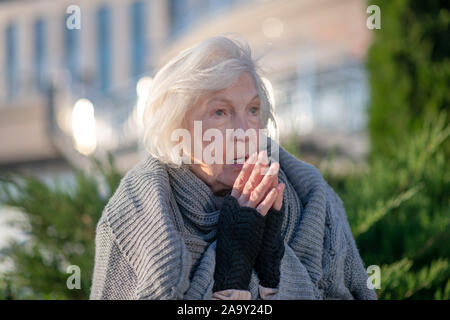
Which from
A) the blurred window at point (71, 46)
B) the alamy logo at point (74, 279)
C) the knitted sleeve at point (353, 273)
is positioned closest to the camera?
the knitted sleeve at point (353, 273)

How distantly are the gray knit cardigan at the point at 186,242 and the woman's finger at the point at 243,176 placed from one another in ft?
0.37

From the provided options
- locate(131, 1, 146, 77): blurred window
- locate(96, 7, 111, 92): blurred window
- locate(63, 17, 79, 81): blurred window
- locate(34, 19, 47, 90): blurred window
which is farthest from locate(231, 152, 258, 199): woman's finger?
locate(34, 19, 47, 90): blurred window

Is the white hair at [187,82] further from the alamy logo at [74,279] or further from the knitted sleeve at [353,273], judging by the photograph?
the alamy logo at [74,279]

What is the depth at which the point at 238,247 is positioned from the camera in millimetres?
1803

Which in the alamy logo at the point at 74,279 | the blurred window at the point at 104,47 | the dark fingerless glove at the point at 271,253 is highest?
the blurred window at the point at 104,47

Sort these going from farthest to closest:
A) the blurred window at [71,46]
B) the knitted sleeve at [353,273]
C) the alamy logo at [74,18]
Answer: the blurred window at [71,46], the alamy logo at [74,18], the knitted sleeve at [353,273]

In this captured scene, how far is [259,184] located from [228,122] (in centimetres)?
26

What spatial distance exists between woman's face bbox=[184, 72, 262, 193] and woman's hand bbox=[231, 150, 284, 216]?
0.09 m

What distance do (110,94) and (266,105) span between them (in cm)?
1086

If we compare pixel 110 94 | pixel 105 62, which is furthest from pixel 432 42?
pixel 105 62

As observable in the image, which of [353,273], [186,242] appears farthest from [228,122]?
[353,273]

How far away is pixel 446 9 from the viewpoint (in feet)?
18.9

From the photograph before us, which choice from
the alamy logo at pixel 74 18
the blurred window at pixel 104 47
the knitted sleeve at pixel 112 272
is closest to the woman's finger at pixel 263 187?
the knitted sleeve at pixel 112 272

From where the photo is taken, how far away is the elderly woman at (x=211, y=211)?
1.80m
